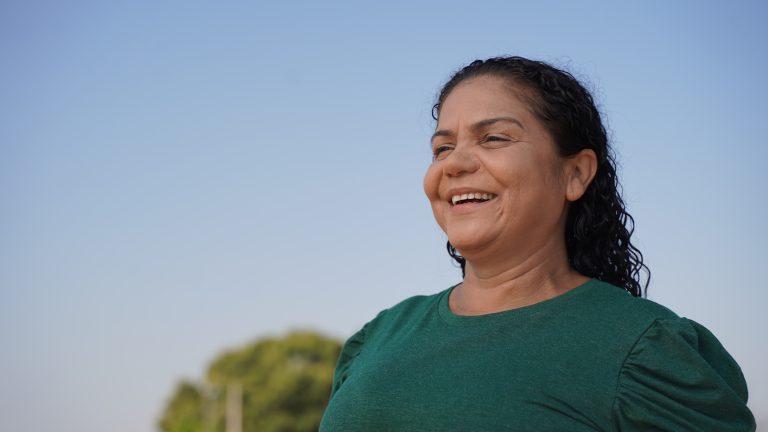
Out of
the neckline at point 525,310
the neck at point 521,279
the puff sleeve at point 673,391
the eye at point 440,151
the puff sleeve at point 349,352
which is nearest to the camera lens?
the puff sleeve at point 673,391

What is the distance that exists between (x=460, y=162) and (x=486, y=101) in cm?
21

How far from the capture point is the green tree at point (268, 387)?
42312mm

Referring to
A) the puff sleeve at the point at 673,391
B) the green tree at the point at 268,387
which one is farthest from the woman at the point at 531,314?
the green tree at the point at 268,387

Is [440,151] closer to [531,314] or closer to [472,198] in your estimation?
[472,198]

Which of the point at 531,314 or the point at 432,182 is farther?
the point at 432,182

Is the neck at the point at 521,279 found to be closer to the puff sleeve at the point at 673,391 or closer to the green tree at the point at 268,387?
the puff sleeve at the point at 673,391

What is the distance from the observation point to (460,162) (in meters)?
2.68

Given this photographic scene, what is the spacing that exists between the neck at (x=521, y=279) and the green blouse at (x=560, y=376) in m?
0.08

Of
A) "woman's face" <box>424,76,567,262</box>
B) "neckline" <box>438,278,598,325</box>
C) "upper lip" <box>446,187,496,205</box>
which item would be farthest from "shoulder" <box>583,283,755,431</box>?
"upper lip" <box>446,187,496,205</box>

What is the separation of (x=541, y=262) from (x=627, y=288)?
36cm

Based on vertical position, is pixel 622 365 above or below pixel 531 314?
below

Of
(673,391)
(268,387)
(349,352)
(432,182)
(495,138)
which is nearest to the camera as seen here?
(673,391)

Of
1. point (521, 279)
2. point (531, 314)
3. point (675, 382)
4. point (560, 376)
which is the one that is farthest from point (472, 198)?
point (675, 382)

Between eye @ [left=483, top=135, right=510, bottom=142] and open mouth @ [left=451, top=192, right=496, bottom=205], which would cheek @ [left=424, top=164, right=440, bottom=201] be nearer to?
open mouth @ [left=451, top=192, right=496, bottom=205]
